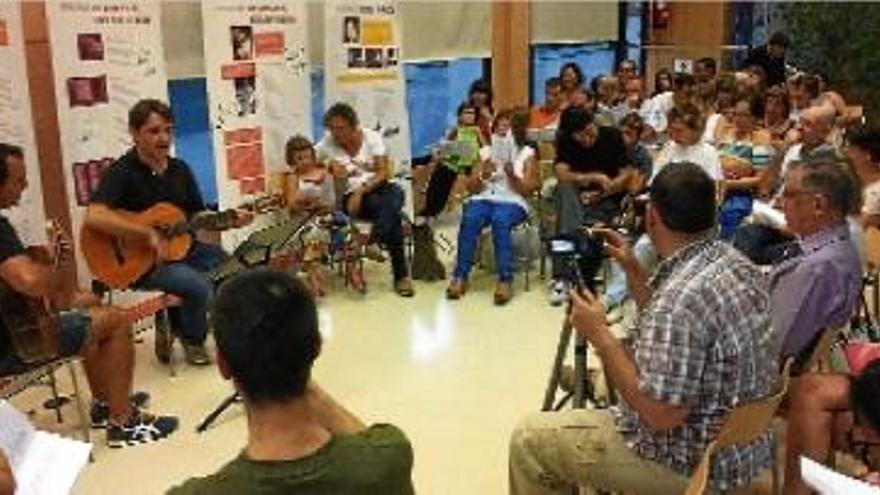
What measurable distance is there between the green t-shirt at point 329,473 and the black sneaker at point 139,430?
2552 millimetres

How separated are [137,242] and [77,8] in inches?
48.0

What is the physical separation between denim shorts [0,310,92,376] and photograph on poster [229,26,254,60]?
2232 millimetres

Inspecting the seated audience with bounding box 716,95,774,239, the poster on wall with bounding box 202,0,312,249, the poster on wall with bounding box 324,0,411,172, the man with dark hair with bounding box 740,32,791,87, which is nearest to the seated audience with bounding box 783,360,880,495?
the seated audience with bounding box 716,95,774,239

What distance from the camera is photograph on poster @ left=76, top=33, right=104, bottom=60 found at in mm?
4684

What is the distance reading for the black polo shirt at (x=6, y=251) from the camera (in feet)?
11.0

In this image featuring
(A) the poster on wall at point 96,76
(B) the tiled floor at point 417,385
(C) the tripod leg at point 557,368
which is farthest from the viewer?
(A) the poster on wall at point 96,76

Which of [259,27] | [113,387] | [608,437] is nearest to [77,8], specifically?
[259,27]

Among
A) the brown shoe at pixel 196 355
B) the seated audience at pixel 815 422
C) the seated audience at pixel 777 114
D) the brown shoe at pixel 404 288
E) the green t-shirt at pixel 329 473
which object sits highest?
the seated audience at pixel 777 114

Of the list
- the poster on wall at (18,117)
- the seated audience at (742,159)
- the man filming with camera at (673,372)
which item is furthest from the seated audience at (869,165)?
the poster on wall at (18,117)

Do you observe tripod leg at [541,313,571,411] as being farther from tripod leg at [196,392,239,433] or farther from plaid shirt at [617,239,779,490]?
tripod leg at [196,392,239,433]

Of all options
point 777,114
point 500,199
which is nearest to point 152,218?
point 500,199

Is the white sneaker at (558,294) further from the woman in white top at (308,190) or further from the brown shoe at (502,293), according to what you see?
the woman in white top at (308,190)

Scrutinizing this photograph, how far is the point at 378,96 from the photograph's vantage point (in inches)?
252

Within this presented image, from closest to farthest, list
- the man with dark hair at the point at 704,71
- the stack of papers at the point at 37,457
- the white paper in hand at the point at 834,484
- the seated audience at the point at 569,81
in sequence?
the white paper in hand at the point at 834,484 → the stack of papers at the point at 37,457 → the seated audience at the point at 569,81 → the man with dark hair at the point at 704,71
